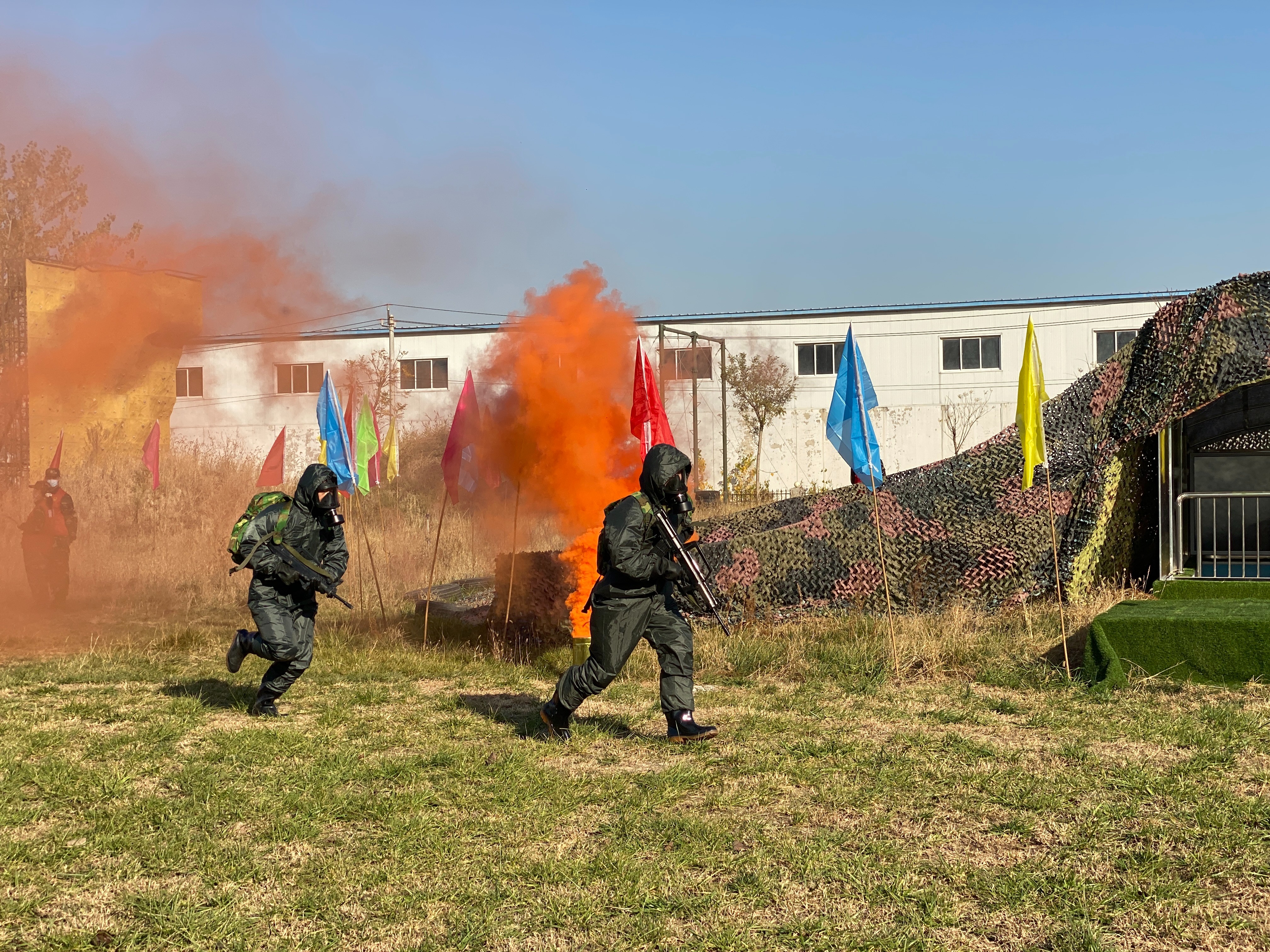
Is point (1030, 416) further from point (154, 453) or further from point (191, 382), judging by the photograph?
point (191, 382)

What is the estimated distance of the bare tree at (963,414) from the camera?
31859 millimetres

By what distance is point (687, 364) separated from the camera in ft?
110

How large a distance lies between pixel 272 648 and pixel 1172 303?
9.63m

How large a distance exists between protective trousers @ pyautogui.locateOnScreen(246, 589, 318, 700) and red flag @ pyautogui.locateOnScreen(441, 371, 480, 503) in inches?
151

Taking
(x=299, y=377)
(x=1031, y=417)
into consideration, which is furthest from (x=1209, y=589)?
(x=299, y=377)

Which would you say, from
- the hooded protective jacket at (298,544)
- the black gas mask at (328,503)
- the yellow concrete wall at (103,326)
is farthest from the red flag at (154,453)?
the black gas mask at (328,503)

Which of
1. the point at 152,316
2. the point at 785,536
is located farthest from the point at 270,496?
the point at 152,316

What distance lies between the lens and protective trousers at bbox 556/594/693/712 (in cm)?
685

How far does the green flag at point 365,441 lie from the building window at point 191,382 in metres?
19.2

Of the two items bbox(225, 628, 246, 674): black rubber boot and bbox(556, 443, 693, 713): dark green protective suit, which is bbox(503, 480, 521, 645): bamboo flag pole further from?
bbox(556, 443, 693, 713): dark green protective suit

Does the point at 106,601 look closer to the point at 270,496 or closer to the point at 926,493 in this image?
the point at 270,496

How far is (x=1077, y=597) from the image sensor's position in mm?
11070

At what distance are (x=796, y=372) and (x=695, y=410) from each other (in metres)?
6.14

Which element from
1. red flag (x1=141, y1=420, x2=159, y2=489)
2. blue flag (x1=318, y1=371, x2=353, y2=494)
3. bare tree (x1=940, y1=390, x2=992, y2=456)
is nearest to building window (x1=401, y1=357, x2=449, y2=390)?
red flag (x1=141, y1=420, x2=159, y2=489)
